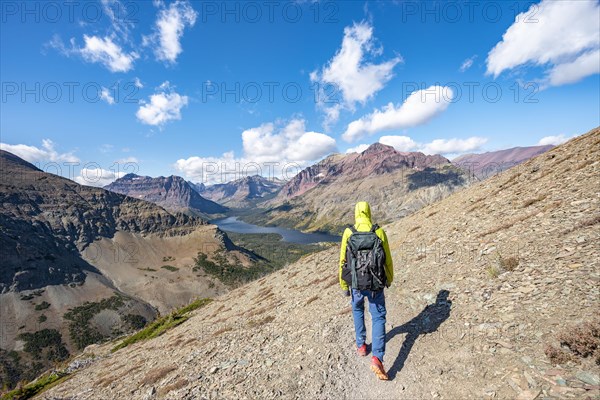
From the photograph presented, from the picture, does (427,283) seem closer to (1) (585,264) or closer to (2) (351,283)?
(1) (585,264)

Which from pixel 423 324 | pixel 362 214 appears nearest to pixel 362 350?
pixel 423 324

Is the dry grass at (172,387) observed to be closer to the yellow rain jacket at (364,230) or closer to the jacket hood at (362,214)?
the yellow rain jacket at (364,230)

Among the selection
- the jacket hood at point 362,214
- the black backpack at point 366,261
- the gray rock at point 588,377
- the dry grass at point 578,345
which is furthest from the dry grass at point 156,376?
the gray rock at point 588,377

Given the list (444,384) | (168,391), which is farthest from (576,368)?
(168,391)

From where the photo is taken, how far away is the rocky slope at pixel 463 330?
762cm

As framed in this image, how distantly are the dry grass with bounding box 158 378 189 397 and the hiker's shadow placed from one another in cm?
884

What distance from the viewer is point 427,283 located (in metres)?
14.9

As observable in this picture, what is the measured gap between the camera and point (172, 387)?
40.2 feet

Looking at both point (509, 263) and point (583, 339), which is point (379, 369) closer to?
point (583, 339)

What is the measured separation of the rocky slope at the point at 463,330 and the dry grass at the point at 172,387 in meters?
0.07

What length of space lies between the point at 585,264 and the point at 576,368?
Answer: 5.28 meters

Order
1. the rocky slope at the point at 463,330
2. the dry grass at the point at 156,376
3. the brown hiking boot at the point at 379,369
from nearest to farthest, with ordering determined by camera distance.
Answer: the rocky slope at the point at 463,330 < the brown hiking boot at the point at 379,369 < the dry grass at the point at 156,376

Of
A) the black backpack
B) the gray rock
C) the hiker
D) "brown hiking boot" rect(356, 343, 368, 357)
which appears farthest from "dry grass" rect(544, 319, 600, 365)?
"brown hiking boot" rect(356, 343, 368, 357)

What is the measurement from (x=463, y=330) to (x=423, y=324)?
1.76 meters
